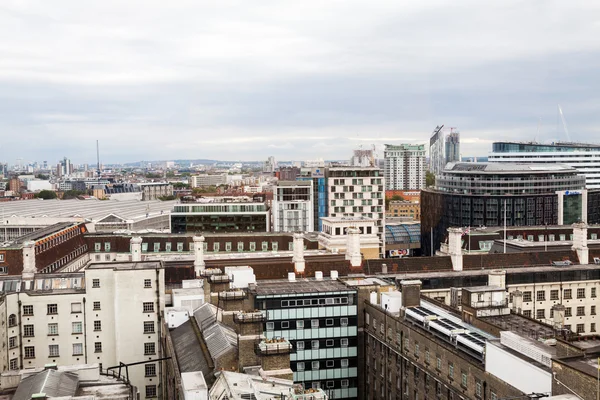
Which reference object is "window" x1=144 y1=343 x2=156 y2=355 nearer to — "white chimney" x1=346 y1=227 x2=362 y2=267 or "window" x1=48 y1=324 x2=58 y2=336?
"window" x1=48 y1=324 x2=58 y2=336

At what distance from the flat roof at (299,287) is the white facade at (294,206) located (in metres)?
85.8

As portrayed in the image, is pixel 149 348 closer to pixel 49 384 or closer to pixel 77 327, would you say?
pixel 77 327

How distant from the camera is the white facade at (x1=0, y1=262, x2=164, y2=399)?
71500 mm

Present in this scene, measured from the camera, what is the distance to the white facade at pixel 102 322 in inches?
2815

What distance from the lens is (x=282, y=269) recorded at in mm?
95250

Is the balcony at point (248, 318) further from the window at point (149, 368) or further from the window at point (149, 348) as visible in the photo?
the window at point (149, 368)

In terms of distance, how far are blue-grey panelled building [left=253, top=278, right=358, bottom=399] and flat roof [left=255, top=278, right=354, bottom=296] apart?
109mm

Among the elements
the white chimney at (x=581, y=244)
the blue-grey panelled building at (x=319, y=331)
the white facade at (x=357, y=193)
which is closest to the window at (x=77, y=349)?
the blue-grey panelled building at (x=319, y=331)

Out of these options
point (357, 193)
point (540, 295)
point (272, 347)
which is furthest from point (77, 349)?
point (357, 193)

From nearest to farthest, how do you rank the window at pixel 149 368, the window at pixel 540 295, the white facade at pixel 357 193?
1. the window at pixel 149 368
2. the window at pixel 540 295
3. the white facade at pixel 357 193

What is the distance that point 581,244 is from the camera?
99000 mm

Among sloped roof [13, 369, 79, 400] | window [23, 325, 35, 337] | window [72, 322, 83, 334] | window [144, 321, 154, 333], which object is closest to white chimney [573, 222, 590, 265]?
window [144, 321, 154, 333]

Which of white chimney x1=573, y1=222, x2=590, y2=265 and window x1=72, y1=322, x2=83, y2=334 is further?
white chimney x1=573, y1=222, x2=590, y2=265

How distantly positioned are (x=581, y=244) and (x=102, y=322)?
70829 mm
